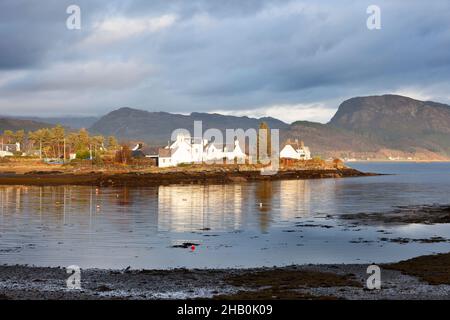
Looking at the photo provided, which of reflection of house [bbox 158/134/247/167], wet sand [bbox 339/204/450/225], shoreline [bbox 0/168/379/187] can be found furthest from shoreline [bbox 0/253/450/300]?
reflection of house [bbox 158/134/247/167]

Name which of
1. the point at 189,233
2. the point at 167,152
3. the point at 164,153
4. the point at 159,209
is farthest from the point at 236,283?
the point at 167,152

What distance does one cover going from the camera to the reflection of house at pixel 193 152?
456ft

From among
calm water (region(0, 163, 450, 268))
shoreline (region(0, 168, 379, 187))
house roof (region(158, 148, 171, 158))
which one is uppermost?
house roof (region(158, 148, 171, 158))

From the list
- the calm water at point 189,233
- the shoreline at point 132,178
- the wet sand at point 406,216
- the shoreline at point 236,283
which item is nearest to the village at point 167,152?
the shoreline at point 132,178

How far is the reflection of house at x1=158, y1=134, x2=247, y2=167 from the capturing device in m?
139

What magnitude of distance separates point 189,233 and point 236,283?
57.3 ft

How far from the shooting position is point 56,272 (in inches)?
938

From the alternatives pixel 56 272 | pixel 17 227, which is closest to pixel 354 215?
pixel 17 227

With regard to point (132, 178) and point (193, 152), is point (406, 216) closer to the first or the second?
point (132, 178)

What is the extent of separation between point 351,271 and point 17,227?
26392 mm

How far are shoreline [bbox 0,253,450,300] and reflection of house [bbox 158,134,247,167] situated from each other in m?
114

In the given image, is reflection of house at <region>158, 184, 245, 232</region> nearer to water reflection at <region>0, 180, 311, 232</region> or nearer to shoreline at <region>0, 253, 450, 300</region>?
water reflection at <region>0, 180, 311, 232</region>

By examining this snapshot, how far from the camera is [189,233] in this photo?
38875mm
